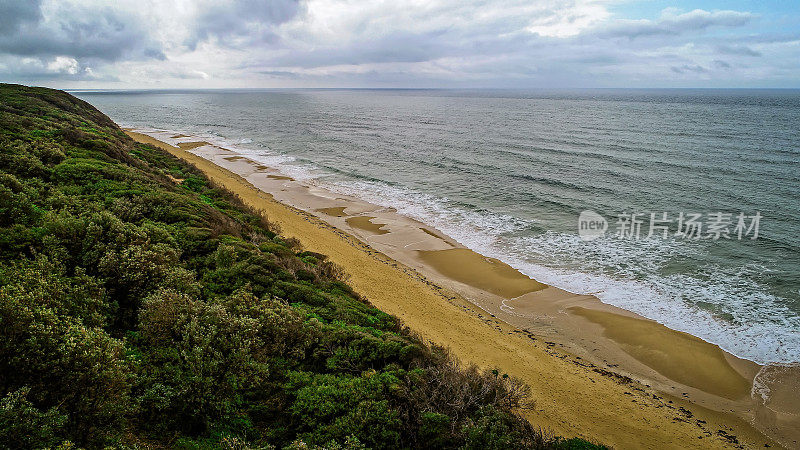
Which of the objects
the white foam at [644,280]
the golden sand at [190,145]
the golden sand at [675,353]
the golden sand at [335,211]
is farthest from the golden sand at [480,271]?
the golden sand at [190,145]

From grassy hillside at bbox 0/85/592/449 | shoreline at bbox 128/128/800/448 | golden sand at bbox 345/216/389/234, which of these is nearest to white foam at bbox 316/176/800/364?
shoreline at bbox 128/128/800/448

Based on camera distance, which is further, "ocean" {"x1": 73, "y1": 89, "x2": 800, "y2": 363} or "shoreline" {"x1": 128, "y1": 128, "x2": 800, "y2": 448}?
"ocean" {"x1": 73, "y1": 89, "x2": 800, "y2": 363}

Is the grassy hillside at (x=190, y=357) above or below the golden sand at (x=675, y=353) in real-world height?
above

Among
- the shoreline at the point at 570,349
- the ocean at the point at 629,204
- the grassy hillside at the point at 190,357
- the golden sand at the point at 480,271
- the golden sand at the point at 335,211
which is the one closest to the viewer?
the grassy hillside at the point at 190,357

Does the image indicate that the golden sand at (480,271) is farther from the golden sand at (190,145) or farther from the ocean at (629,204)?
the golden sand at (190,145)

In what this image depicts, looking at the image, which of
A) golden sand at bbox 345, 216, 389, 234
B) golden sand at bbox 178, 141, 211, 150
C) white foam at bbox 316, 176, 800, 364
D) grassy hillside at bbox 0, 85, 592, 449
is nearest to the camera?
grassy hillside at bbox 0, 85, 592, 449

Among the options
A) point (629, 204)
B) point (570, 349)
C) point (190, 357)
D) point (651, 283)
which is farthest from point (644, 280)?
point (190, 357)

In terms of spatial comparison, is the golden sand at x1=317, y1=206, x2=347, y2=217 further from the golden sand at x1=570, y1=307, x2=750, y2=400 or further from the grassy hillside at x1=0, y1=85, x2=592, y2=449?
the golden sand at x1=570, y1=307, x2=750, y2=400

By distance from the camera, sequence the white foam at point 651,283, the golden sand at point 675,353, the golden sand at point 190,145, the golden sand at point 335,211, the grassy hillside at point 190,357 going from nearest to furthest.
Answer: the grassy hillside at point 190,357
the golden sand at point 675,353
the white foam at point 651,283
the golden sand at point 335,211
the golden sand at point 190,145
